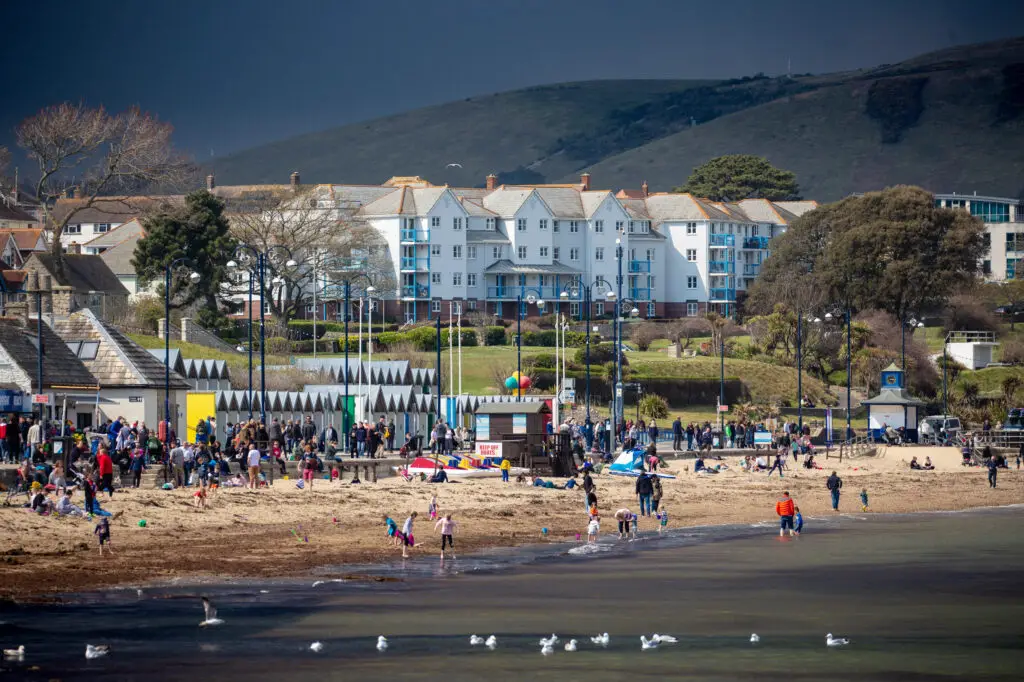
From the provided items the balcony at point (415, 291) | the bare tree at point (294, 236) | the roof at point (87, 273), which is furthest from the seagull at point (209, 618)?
the balcony at point (415, 291)

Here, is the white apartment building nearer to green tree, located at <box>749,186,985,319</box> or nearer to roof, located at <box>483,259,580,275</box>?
roof, located at <box>483,259,580,275</box>

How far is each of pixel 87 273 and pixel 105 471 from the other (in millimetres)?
71808

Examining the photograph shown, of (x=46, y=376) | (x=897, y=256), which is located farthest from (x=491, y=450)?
(x=897, y=256)

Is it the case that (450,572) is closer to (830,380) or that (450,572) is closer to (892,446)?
(892,446)

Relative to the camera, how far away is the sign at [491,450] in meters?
54.1

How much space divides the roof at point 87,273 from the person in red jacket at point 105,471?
210 ft

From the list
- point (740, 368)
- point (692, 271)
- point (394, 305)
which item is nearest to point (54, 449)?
point (740, 368)

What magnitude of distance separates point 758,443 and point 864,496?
2303 centimetres

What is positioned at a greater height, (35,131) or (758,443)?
(35,131)

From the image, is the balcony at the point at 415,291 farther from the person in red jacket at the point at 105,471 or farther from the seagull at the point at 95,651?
the seagull at the point at 95,651

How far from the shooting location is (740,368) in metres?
98.0

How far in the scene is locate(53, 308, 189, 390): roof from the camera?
5106 cm

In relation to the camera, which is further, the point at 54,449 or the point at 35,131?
the point at 35,131

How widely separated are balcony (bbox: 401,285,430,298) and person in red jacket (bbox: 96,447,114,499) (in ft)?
320
